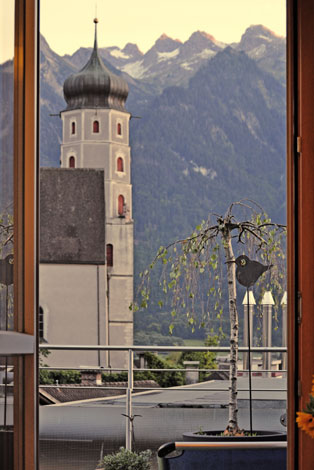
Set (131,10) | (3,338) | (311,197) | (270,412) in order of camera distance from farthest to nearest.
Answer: (131,10) → (270,412) → (311,197) → (3,338)

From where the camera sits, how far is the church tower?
32.7m

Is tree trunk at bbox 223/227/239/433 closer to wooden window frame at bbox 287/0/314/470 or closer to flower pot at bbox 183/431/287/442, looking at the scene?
flower pot at bbox 183/431/287/442

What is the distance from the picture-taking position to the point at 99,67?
3391 cm

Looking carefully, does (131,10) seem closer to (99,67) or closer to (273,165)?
(99,67)

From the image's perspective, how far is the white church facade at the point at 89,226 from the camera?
29172mm

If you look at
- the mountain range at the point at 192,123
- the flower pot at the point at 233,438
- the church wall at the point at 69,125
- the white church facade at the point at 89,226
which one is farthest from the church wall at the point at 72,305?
the flower pot at the point at 233,438

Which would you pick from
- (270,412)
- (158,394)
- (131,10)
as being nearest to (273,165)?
(131,10)

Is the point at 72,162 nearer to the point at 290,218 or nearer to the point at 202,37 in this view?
the point at 202,37

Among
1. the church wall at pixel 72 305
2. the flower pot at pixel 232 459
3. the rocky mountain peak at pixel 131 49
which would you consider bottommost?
the church wall at pixel 72 305

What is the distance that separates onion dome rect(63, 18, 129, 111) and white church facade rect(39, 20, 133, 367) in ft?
0.15

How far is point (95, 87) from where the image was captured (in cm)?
3431

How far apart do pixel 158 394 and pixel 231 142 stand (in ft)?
63.9

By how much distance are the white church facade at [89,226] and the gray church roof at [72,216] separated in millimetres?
39

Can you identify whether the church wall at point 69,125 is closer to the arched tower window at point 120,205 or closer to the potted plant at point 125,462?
the arched tower window at point 120,205
